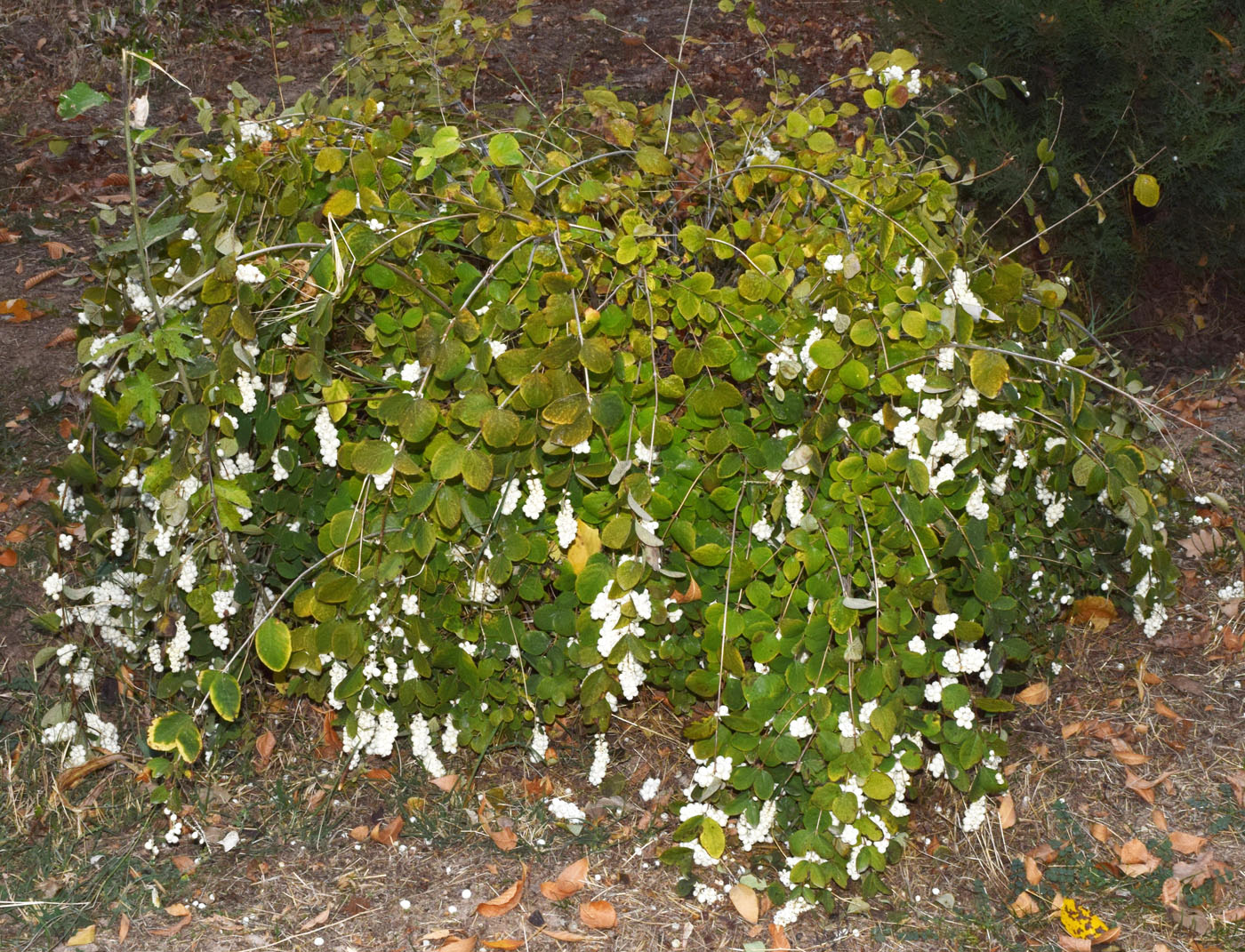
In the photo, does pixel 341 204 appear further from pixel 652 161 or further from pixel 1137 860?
pixel 1137 860

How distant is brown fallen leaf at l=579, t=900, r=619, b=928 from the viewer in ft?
7.11

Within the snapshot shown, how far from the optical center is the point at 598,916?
2.18 meters

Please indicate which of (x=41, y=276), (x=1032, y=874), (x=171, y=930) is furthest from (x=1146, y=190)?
(x=41, y=276)

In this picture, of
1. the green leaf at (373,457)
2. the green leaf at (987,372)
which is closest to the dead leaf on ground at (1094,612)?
the green leaf at (987,372)

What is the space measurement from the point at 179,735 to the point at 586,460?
876 mm

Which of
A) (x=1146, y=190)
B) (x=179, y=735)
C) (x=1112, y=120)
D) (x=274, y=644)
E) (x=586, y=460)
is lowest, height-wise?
(x=179, y=735)

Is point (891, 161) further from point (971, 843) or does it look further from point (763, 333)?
point (971, 843)

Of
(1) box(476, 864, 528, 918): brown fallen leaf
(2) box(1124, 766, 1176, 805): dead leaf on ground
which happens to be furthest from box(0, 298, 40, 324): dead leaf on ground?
(2) box(1124, 766, 1176, 805): dead leaf on ground

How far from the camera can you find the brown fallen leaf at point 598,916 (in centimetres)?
217

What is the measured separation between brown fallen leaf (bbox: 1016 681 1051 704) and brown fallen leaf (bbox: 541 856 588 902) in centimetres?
114

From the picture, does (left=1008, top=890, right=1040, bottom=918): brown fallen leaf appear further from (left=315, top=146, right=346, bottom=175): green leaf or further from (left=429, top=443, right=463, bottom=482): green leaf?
(left=315, top=146, right=346, bottom=175): green leaf

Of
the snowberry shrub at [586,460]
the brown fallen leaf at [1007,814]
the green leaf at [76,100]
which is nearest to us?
the green leaf at [76,100]

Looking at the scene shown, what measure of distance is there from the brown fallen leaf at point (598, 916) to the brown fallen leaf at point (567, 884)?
0.16 feet

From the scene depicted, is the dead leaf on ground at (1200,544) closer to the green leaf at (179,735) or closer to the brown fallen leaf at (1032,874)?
the brown fallen leaf at (1032,874)
